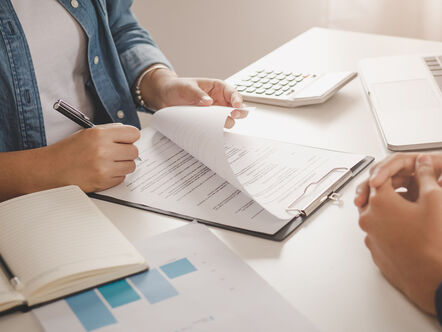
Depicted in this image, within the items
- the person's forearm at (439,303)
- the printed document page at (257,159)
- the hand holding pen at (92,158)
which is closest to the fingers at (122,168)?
the hand holding pen at (92,158)

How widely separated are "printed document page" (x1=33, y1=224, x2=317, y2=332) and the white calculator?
0.49 metres

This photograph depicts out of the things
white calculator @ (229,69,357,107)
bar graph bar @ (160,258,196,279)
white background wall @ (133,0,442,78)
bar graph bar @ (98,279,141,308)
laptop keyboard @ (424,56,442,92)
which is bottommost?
white background wall @ (133,0,442,78)

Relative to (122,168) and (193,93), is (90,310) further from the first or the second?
(193,93)

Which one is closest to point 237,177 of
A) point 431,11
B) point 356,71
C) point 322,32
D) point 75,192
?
point 75,192

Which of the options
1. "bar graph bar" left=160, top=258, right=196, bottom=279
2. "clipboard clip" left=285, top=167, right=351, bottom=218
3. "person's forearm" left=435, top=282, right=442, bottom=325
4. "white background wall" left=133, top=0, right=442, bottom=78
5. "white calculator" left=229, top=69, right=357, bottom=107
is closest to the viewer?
"person's forearm" left=435, top=282, right=442, bottom=325

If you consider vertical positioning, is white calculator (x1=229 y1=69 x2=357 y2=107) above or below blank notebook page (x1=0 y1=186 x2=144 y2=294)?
below

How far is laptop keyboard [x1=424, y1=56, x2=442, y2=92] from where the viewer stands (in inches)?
42.9

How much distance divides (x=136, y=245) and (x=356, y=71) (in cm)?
70

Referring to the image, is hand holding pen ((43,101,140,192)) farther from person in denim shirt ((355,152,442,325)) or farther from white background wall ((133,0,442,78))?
white background wall ((133,0,442,78))

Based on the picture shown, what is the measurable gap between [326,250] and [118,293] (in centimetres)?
26

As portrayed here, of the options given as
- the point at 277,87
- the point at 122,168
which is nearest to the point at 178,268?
the point at 122,168

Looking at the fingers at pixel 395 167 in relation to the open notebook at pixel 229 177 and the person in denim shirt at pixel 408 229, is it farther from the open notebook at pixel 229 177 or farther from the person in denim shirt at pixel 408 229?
the open notebook at pixel 229 177

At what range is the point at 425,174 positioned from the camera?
681 millimetres

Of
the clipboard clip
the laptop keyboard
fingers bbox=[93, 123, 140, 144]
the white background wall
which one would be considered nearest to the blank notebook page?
fingers bbox=[93, 123, 140, 144]
